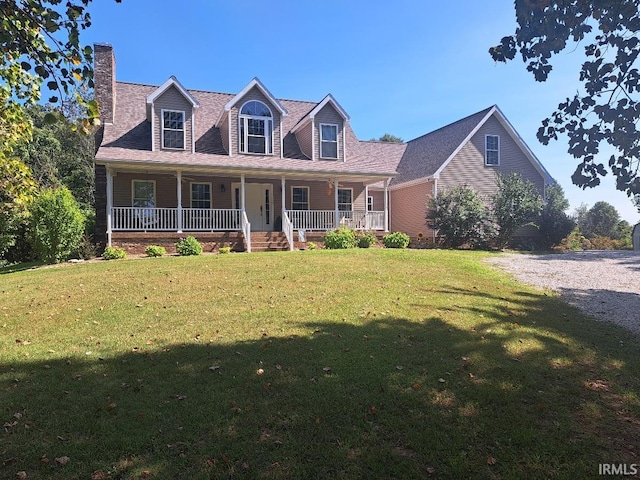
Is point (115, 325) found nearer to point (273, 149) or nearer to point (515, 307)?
point (515, 307)

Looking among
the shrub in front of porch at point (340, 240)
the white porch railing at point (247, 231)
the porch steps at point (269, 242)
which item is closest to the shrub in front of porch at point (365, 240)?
the shrub in front of porch at point (340, 240)

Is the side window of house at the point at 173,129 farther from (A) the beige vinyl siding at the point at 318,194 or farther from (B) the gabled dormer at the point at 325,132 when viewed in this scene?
(B) the gabled dormer at the point at 325,132

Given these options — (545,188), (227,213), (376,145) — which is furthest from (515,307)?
(376,145)

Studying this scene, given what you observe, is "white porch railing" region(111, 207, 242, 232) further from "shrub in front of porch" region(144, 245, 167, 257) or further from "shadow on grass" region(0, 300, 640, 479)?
"shadow on grass" region(0, 300, 640, 479)

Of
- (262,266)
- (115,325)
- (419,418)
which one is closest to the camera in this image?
(419,418)

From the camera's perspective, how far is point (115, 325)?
256 inches

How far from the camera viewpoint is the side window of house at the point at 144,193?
18672 millimetres

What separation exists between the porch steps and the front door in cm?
273

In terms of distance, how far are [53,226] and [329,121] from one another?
12393mm

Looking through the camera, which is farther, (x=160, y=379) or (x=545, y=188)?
(x=545, y=188)

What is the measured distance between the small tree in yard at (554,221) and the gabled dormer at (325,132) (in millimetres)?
10704

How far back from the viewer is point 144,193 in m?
18.8

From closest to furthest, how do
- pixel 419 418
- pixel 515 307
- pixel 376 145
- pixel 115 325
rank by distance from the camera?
pixel 419 418
pixel 115 325
pixel 515 307
pixel 376 145

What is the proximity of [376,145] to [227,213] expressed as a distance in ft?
41.9
